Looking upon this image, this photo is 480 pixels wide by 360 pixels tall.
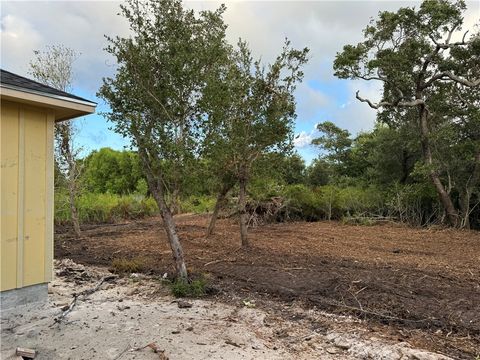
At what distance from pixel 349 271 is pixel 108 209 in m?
11.0

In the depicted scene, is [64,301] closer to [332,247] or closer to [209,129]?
[209,129]

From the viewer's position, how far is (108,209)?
1484 centimetres

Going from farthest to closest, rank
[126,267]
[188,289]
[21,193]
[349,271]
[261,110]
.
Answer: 1. [261,110]
2. [126,267]
3. [349,271]
4. [188,289]
5. [21,193]

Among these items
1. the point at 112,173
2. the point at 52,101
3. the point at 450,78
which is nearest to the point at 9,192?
the point at 52,101

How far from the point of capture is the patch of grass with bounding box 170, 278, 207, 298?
4.80 m

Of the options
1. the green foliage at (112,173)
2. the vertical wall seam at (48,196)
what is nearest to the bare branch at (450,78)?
the vertical wall seam at (48,196)

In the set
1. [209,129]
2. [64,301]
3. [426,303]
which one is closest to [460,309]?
[426,303]

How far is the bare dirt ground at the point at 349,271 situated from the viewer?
3.99 meters

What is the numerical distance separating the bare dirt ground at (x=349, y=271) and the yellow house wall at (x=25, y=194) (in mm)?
1955

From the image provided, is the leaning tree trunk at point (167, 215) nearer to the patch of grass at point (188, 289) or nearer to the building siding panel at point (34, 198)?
the patch of grass at point (188, 289)

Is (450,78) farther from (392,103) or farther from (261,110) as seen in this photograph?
(261,110)

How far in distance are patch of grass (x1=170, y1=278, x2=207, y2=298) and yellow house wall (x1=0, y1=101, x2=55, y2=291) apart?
141 cm

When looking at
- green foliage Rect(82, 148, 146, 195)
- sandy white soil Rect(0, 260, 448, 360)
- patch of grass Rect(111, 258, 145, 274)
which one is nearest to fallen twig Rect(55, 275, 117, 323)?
sandy white soil Rect(0, 260, 448, 360)

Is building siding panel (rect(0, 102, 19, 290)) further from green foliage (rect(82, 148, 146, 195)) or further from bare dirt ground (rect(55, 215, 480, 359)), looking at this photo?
green foliage (rect(82, 148, 146, 195))
